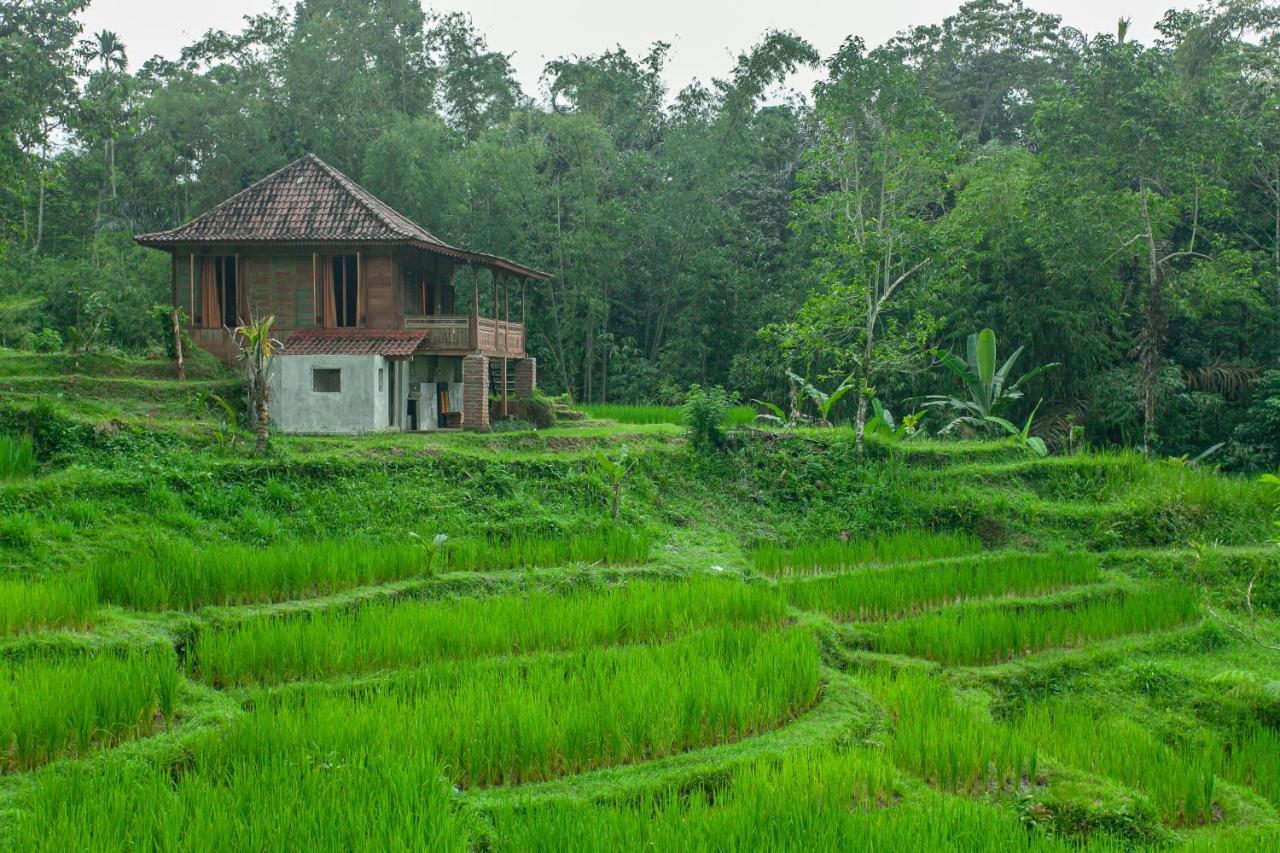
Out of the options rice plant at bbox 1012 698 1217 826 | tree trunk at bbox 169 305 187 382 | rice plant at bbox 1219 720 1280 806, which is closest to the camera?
rice plant at bbox 1012 698 1217 826

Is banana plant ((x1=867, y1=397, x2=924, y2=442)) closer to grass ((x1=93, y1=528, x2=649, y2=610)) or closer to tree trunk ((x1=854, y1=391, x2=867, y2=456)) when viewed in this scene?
tree trunk ((x1=854, y1=391, x2=867, y2=456))

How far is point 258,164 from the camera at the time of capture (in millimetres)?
28812

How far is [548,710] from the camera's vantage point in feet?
19.7

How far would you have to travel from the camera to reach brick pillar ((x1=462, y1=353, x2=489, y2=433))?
18016 mm

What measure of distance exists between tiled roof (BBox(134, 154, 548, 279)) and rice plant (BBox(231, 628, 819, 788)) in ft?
40.5

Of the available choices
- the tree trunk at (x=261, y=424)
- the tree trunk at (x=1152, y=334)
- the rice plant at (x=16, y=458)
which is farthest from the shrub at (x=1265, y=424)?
the rice plant at (x=16, y=458)

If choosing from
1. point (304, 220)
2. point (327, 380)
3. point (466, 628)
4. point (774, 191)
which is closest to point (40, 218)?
point (304, 220)

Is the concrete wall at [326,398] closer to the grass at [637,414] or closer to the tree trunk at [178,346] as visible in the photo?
the tree trunk at [178,346]

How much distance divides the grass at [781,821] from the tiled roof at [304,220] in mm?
14263

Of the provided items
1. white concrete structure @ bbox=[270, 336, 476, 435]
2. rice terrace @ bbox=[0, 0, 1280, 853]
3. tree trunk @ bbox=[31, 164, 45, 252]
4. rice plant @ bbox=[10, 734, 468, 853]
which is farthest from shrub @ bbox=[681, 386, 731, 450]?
tree trunk @ bbox=[31, 164, 45, 252]

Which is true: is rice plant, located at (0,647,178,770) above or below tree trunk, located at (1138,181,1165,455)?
below

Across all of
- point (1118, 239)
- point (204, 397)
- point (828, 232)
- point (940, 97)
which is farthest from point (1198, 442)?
point (204, 397)

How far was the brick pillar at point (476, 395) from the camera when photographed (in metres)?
18.0

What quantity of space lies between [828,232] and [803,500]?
441 inches
